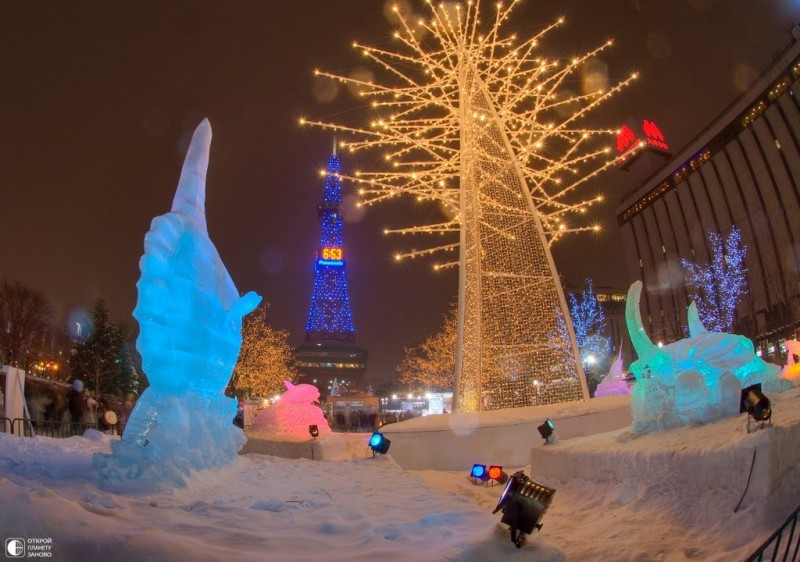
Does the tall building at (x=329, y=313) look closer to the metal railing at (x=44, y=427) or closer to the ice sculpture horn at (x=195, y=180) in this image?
the metal railing at (x=44, y=427)

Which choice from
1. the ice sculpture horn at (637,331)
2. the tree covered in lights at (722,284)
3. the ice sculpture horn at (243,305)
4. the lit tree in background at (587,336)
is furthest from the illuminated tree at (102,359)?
the tree covered in lights at (722,284)

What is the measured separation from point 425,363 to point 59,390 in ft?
73.1

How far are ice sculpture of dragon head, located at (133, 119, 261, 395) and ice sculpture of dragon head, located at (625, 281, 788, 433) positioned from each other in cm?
680

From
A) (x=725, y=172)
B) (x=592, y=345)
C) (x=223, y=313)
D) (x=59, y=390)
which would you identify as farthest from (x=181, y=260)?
(x=725, y=172)

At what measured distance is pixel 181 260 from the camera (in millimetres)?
7852

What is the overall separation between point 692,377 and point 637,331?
4.91ft

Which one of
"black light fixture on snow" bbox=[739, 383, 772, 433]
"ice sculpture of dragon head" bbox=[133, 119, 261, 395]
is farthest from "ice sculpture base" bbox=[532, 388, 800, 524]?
"ice sculpture of dragon head" bbox=[133, 119, 261, 395]

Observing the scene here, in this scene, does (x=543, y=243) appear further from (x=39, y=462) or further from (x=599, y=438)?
(x=39, y=462)

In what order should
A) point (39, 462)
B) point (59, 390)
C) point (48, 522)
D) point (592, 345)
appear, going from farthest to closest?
point (592, 345) → point (59, 390) → point (39, 462) → point (48, 522)

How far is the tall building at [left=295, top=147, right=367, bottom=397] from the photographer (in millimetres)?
108062

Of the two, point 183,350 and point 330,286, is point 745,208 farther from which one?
point 330,286

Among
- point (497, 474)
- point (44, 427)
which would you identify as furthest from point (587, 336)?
point (44, 427)

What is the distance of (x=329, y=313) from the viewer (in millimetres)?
109750

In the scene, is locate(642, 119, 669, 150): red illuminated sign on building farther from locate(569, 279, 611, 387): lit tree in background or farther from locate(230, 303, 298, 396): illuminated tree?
locate(230, 303, 298, 396): illuminated tree
